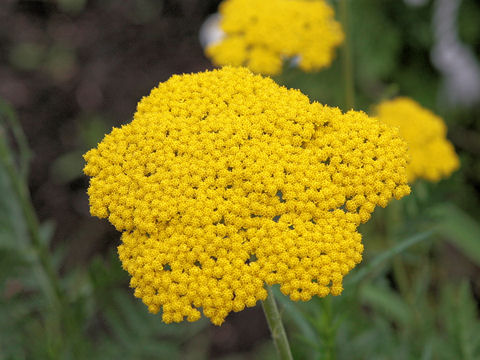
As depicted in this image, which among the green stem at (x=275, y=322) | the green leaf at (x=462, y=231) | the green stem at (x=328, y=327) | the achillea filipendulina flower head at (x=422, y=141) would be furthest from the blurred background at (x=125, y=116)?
the green stem at (x=275, y=322)

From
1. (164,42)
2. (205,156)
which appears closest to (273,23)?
(205,156)

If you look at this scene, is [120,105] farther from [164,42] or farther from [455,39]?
[455,39]

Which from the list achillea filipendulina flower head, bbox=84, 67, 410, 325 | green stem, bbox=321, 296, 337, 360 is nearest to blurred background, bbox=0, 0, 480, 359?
green stem, bbox=321, 296, 337, 360

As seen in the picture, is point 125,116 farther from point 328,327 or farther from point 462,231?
point 328,327

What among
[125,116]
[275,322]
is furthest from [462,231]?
[125,116]

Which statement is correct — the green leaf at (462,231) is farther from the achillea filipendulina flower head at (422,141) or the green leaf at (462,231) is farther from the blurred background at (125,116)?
the achillea filipendulina flower head at (422,141)

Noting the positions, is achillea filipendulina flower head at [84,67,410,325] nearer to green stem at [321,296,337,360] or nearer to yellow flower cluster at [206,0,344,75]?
green stem at [321,296,337,360]
